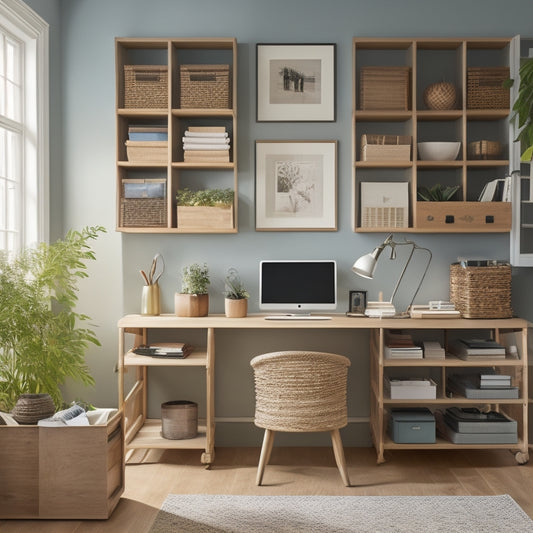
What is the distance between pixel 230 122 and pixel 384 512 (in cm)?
258

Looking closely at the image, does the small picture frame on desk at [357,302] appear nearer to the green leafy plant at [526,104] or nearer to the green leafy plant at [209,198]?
the green leafy plant at [209,198]

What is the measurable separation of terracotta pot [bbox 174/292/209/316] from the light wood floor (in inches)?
34.8

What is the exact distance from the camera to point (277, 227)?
4.48 m

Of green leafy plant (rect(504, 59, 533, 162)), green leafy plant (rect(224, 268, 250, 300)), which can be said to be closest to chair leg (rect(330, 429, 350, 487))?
green leafy plant (rect(224, 268, 250, 300))

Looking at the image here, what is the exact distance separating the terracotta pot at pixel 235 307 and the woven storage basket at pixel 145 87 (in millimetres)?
1310

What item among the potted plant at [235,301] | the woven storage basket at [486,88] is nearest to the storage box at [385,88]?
the woven storage basket at [486,88]

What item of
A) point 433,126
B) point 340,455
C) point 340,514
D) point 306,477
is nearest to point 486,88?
point 433,126

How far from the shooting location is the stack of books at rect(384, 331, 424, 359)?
4043mm

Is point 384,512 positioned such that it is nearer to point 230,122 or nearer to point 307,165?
point 307,165

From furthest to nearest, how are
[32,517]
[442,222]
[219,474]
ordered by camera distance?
[442,222]
[219,474]
[32,517]

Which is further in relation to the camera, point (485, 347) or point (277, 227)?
point (277, 227)

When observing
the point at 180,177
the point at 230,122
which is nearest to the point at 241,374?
the point at 180,177

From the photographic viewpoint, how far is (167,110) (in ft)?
14.0

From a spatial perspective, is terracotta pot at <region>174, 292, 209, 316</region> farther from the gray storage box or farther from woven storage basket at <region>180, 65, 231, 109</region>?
the gray storage box
